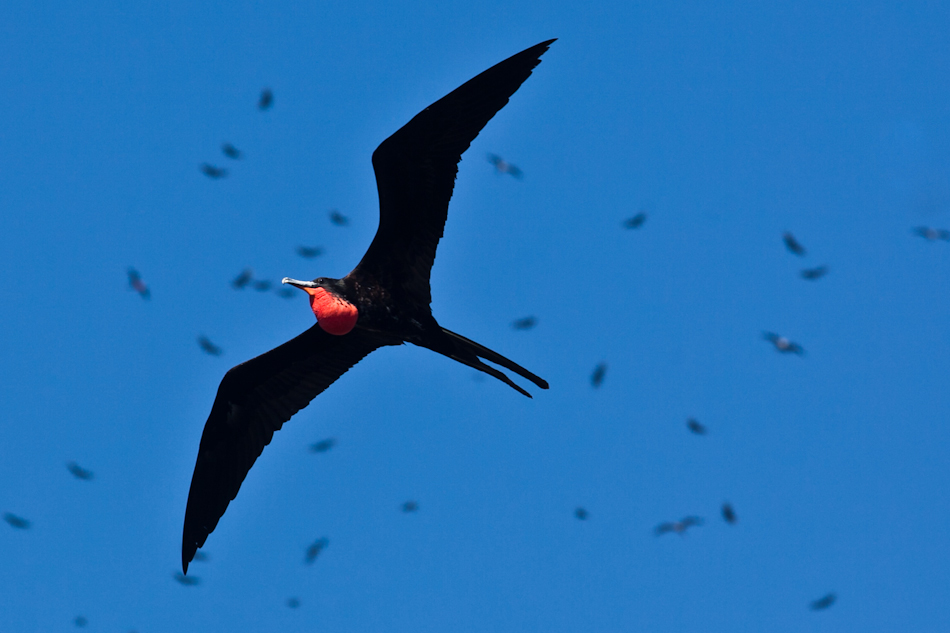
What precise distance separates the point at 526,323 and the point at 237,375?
8.16ft

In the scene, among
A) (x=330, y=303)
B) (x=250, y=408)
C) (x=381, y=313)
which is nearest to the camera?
(x=330, y=303)

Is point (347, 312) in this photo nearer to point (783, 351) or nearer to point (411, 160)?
point (411, 160)

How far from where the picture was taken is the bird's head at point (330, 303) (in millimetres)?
9484

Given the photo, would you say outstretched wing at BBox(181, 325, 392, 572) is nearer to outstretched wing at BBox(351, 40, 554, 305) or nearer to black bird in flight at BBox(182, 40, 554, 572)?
black bird in flight at BBox(182, 40, 554, 572)

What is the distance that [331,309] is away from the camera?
31.1 ft

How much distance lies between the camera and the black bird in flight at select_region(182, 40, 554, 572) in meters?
8.81

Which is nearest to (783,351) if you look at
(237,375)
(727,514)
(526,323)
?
(727,514)

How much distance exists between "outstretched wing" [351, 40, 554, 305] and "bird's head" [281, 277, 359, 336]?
8.5 inches

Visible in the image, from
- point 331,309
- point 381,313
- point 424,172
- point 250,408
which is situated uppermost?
point 424,172

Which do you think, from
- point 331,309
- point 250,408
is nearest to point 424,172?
point 331,309

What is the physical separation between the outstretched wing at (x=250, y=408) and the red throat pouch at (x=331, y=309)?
768mm

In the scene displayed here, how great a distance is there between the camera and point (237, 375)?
10.4 m

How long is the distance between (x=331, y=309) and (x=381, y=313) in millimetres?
394

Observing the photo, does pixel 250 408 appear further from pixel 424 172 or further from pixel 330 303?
pixel 424 172
